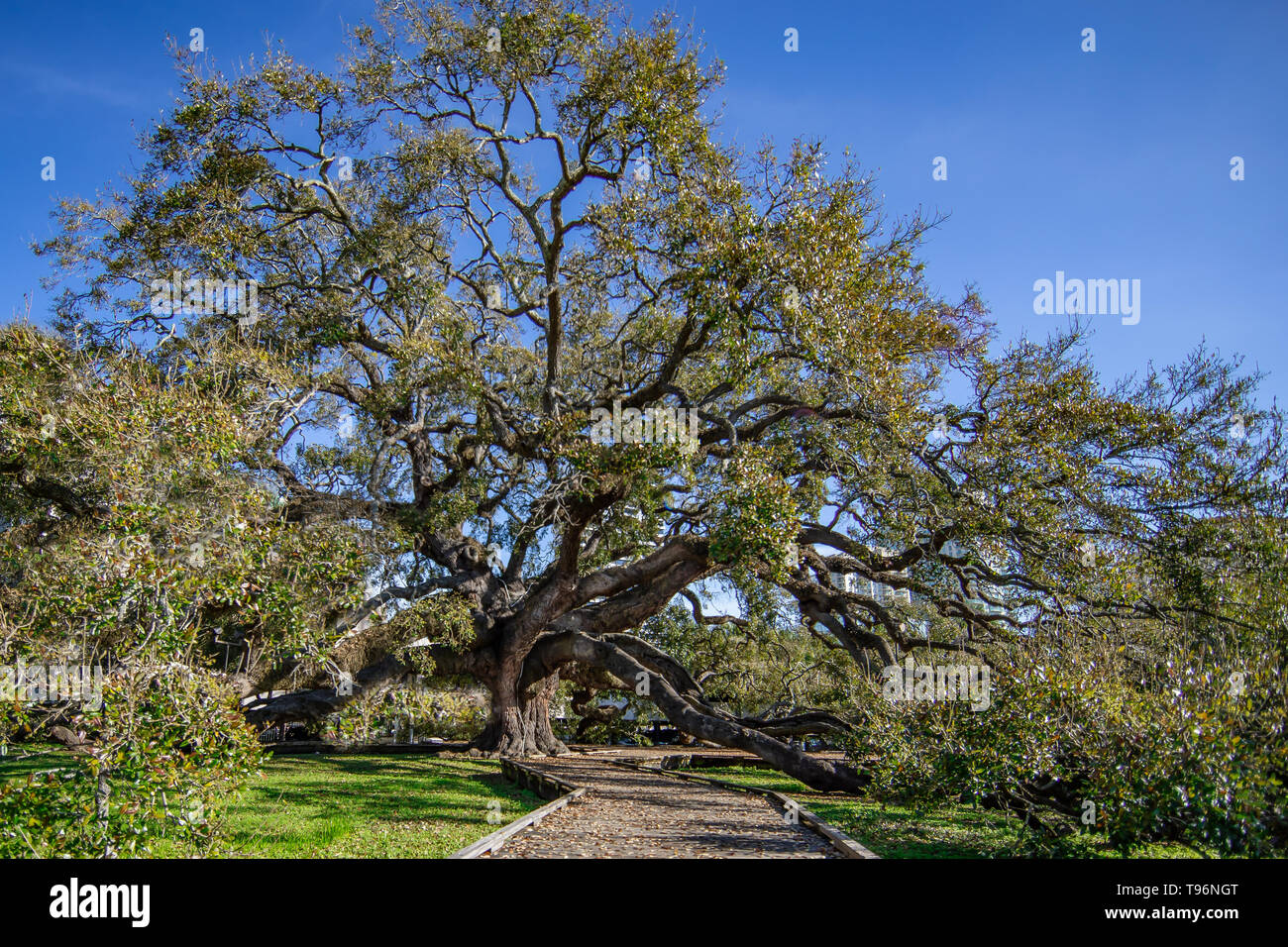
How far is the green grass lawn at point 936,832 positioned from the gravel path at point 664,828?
769 mm

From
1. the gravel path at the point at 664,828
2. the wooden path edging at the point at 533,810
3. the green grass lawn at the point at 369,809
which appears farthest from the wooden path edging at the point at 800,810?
the green grass lawn at the point at 369,809

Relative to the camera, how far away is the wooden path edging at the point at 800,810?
706 cm

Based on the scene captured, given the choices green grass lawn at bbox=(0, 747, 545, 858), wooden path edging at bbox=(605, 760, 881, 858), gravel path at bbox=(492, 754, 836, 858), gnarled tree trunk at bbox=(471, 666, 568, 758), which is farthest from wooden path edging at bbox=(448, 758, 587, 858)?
wooden path edging at bbox=(605, 760, 881, 858)

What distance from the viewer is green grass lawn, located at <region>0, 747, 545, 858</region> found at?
7039 millimetres

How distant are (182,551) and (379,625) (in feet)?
30.8

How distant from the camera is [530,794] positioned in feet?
39.2

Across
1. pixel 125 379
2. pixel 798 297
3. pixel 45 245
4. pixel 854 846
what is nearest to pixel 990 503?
pixel 798 297

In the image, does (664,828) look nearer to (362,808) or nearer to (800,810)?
(800,810)

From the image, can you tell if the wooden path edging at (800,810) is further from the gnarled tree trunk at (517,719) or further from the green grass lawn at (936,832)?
the gnarled tree trunk at (517,719)

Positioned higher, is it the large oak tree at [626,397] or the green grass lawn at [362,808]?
the large oak tree at [626,397]

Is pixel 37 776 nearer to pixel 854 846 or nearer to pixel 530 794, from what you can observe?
pixel 854 846

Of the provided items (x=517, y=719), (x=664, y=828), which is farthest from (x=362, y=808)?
(x=517, y=719)

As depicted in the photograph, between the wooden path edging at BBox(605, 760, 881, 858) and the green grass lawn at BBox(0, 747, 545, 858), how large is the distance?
3.53 m

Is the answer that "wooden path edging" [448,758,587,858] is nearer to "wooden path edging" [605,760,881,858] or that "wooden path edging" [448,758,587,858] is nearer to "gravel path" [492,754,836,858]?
"gravel path" [492,754,836,858]
